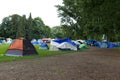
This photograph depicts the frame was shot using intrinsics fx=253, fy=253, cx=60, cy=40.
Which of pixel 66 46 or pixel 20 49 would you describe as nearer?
pixel 20 49

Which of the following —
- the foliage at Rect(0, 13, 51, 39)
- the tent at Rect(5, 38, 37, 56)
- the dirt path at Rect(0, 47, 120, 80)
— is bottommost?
the dirt path at Rect(0, 47, 120, 80)

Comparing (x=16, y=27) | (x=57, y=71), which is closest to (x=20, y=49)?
(x=57, y=71)

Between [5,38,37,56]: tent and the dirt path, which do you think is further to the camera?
[5,38,37,56]: tent

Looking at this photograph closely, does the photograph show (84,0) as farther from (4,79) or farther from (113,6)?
(4,79)

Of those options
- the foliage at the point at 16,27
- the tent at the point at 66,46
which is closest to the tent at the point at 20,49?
the tent at the point at 66,46

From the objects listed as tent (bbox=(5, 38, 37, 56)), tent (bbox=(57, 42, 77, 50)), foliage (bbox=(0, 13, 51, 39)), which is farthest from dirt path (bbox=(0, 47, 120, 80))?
foliage (bbox=(0, 13, 51, 39))

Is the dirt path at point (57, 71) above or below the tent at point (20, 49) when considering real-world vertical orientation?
below

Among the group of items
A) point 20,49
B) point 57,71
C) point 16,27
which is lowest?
point 57,71

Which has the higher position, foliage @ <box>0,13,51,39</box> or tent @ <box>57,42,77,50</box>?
foliage @ <box>0,13,51,39</box>

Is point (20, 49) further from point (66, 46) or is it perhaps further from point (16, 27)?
point (16, 27)

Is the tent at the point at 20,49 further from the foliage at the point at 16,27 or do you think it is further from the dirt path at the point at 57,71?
the foliage at the point at 16,27

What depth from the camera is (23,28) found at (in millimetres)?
92938

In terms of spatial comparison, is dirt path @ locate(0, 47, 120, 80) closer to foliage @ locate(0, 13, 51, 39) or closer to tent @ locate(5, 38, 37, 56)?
tent @ locate(5, 38, 37, 56)

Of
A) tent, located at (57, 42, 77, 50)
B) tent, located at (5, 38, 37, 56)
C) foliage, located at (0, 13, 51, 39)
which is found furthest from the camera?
foliage, located at (0, 13, 51, 39)
